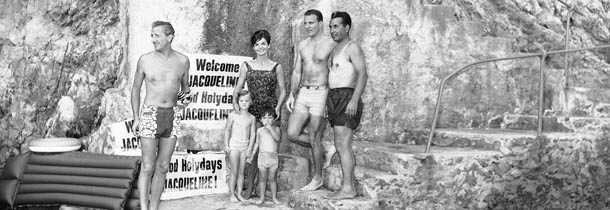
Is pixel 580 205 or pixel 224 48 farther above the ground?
pixel 224 48

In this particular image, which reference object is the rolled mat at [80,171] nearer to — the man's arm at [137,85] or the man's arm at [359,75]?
the man's arm at [137,85]

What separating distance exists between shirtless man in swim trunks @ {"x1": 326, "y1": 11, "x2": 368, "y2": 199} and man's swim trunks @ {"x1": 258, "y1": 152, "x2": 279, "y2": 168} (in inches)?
29.2

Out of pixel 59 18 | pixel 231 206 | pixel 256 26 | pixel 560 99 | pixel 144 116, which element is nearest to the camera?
pixel 144 116

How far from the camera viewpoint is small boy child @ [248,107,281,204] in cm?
548

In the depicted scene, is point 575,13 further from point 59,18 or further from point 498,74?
point 59,18

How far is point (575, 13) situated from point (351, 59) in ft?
22.3

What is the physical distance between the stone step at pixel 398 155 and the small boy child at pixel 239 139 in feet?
3.32

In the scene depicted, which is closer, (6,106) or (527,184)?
(527,184)

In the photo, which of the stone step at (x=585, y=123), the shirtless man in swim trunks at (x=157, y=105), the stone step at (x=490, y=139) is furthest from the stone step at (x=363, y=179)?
the stone step at (x=585, y=123)

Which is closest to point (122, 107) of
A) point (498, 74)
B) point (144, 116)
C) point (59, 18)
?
point (144, 116)

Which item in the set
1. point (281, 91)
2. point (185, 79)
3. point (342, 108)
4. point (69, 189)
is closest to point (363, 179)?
point (342, 108)

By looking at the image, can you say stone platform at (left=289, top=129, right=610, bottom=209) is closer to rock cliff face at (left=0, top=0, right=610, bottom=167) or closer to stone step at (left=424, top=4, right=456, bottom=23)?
rock cliff face at (left=0, top=0, right=610, bottom=167)

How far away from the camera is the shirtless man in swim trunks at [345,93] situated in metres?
5.02

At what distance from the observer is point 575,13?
1007 centimetres
